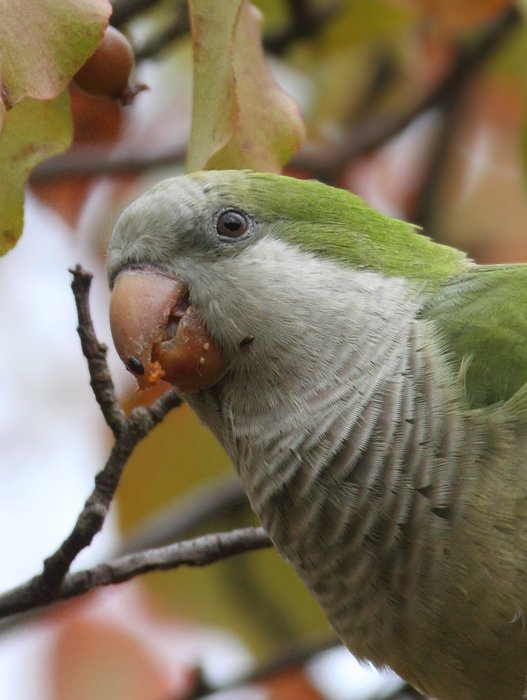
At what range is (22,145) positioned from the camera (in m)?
2.39

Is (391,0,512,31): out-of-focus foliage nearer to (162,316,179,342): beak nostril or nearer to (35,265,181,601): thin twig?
(162,316,179,342): beak nostril

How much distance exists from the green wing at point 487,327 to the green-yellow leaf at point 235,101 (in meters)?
0.74

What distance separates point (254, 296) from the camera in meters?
2.85

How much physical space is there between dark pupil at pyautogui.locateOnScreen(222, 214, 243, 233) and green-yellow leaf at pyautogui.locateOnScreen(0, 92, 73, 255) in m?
0.63

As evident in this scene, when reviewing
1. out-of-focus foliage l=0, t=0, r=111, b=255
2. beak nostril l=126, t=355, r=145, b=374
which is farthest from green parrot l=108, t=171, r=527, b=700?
out-of-focus foliage l=0, t=0, r=111, b=255

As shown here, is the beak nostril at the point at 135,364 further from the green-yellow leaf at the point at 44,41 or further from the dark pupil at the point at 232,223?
the green-yellow leaf at the point at 44,41

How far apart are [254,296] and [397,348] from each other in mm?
473

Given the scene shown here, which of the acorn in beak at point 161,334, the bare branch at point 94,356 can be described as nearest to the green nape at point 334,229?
the acorn in beak at point 161,334

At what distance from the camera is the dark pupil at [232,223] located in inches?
115

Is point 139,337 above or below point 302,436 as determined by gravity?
above

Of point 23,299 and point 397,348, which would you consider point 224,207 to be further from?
point 23,299

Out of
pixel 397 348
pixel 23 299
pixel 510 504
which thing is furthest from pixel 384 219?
pixel 23 299

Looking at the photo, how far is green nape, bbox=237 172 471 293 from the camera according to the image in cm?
295

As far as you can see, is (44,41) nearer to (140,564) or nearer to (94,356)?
(94,356)
